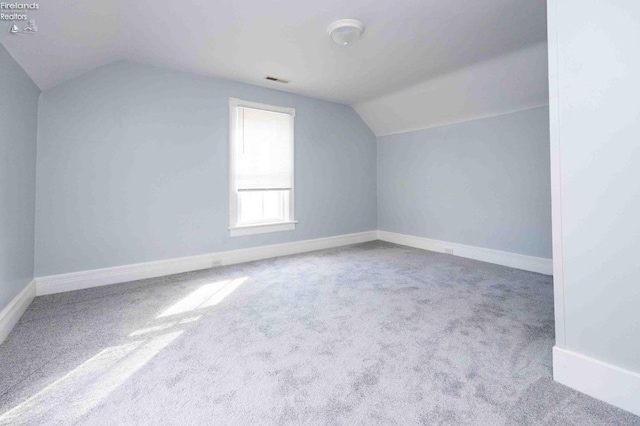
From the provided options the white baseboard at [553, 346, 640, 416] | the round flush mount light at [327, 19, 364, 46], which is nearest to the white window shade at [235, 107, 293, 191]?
the round flush mount light at [327, 19, 364, 46]

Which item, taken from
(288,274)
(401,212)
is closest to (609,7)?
(288,274)

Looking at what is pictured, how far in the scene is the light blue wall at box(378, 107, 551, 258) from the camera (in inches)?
148

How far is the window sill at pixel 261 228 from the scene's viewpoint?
417 centimetres

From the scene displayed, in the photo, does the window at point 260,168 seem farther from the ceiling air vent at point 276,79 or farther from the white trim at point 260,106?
the ceiling air vent at point 276,79

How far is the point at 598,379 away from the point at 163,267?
3.93 metres

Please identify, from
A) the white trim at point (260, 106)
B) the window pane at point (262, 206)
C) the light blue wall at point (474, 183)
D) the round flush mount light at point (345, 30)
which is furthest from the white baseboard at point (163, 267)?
the round flush mount light at point (345, 30)

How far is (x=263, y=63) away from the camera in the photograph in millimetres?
3480

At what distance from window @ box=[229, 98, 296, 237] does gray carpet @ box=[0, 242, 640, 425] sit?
4.48 feet

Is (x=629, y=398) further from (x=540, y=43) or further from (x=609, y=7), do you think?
(x=540, y=43)

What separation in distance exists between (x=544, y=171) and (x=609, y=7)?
8.93ft

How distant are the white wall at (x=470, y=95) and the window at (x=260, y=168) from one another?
1.70 meters

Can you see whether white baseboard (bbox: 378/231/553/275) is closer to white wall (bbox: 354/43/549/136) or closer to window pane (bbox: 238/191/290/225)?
white wall (bbox: 354/43/549/136)

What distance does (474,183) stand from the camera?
441 centimetres

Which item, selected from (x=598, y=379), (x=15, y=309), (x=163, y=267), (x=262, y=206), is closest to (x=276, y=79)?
(x=262, y=206)
